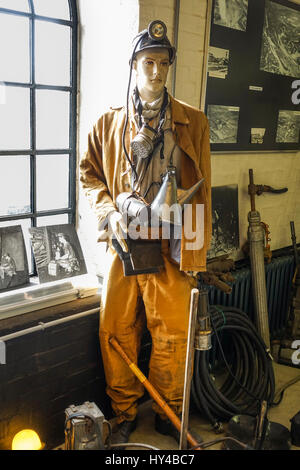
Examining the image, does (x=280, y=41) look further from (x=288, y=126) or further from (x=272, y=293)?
(x=272, y=293)

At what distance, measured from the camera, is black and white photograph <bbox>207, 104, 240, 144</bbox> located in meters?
3.34

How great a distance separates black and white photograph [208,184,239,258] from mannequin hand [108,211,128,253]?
1.13 metres

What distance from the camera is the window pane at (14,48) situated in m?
2.70

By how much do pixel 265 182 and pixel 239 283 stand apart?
888mm

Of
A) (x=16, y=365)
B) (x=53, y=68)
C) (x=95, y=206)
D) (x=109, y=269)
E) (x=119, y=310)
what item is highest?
(x=53, y=68)

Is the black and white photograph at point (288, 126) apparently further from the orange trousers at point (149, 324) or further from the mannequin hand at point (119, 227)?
the mannequin hand at point (119, 227)

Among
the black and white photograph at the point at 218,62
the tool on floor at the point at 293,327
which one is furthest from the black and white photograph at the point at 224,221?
the black and white photograph at the point at 218,62

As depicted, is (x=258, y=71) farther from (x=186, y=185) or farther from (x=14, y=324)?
(x=14, y=324)

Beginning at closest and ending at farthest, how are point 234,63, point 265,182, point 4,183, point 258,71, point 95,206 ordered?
point 95,206 < point 4,183 < point 234,63 < point 258,71 < point 265,182

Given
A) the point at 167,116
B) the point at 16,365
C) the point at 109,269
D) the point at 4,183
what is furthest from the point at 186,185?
the point at 16,365

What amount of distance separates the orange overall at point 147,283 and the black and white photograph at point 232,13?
0.88 metres

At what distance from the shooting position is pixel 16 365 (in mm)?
2486

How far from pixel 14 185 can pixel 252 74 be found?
Answer: 1820 mm

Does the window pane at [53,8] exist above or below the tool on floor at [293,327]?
above
